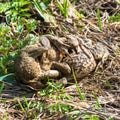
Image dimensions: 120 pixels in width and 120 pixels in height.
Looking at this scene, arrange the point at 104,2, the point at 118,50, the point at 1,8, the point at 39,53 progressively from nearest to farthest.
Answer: the point at 39,53
the point at 118,50
the point at 1,8
the point at 104,2

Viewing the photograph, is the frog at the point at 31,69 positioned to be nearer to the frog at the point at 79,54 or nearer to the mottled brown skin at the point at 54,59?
the mottled brown skin at the point at 54,59

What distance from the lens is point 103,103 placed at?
4.22 meters

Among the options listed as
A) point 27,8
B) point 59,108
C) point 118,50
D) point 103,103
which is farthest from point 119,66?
point 27,8

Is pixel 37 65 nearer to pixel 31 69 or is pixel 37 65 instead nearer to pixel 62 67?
pixel 31 69

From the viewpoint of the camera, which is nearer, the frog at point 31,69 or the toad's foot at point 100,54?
the frog at point 31,69

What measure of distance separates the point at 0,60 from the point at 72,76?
27.0 inches

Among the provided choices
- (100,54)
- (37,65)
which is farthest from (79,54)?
(37,65)

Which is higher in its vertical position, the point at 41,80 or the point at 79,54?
the point at 79,54

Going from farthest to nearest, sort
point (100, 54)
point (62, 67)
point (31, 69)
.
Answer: point (100, 54)
point (62, 67)
point (31, 69)

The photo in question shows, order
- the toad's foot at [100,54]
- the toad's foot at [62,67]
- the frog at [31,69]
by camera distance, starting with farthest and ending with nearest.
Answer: the toad's foot at [100,54]
the toad's foot at [62,67]
the frog at [31,69]

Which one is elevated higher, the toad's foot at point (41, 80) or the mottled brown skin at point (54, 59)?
the mottled brown skin at point (54, 59)

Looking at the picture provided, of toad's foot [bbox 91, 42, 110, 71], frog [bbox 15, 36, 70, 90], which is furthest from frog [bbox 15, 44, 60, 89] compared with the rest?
toad's foot [bbox 91, 42, 110, 71]

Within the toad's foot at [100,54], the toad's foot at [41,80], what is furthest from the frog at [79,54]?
the toad's foot at [41,80]

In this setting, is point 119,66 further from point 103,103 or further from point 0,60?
point 0,60
